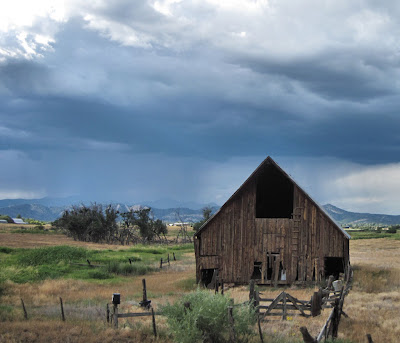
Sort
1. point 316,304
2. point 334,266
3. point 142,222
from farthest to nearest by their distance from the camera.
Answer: point 142,222 < point 334,266 < point 316,304

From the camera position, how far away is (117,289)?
96.9 ft

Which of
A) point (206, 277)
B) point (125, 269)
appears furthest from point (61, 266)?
point (206, 277)

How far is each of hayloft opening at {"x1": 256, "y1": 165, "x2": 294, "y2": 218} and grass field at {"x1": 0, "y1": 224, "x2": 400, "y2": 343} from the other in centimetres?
768

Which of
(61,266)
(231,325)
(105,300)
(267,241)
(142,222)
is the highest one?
(142,222)

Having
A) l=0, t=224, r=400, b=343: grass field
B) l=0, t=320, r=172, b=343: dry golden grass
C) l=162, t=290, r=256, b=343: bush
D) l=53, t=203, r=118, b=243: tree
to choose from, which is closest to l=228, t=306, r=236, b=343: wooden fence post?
l=162, t=290, r=256, b=343: bush

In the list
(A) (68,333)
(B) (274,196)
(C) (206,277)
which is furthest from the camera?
(B) (274,196)

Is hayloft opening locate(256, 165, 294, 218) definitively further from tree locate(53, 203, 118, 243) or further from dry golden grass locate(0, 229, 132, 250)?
tree locate(53, 203, 118, 243)

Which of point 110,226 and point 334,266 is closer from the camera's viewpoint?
point 334,266

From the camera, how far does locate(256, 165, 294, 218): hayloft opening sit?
34844 millimetres

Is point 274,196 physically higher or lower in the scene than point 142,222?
higher

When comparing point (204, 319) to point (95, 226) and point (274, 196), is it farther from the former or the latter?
point (95, 226)

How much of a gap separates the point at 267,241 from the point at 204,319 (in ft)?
49.8

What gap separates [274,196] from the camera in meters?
36.6

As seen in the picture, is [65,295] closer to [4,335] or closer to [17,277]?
[17,277]
